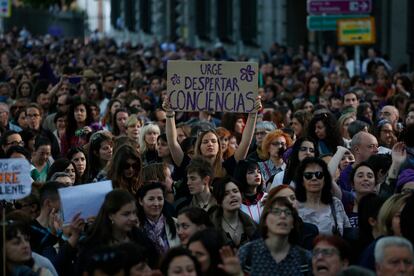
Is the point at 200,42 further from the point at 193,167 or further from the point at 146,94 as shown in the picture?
the point at 193,167

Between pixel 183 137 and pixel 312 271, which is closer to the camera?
pixel 312 271

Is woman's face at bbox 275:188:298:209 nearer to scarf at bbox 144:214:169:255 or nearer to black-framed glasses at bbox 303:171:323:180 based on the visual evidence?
black-framed glasses at bbox 303:171:323:180

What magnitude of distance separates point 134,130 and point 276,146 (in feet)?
8.83

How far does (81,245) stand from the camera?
10141 mm

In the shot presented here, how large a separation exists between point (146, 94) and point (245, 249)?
561 inches

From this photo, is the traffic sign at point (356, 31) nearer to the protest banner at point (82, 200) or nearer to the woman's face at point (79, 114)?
the woman's face at point (79, 114)

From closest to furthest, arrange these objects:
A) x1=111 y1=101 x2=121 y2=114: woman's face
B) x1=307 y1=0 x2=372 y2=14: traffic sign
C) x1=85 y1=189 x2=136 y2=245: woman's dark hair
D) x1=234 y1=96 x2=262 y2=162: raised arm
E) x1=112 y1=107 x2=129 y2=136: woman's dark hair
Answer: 1. x1=85 y1=189 x2=136 y2=245: woman's dark hair
2. x1=234 y1=96 x2=262 y2=162: raised arm
3. x1=112 y1=107 x2=129 y2=136: woman's dark hair
4. x1=111 y1=101 x2=121 y2=114: woman's face
5. x1=307 y1=0 x2=372 y2=14: traffic sign

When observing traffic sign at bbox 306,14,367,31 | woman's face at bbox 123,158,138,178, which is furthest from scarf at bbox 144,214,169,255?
traffic sign at bbox 306,14,367,31

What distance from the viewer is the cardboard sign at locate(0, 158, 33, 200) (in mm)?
10461

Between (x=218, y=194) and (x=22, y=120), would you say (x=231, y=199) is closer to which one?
(x=218, y=194)

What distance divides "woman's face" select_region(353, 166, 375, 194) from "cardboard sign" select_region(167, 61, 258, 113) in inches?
111

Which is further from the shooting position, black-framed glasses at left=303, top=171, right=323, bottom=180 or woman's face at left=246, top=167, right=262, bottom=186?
woman's face at left=246, top=167, right=262, bottom=186

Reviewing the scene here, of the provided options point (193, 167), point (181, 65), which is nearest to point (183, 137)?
point (181, 65)

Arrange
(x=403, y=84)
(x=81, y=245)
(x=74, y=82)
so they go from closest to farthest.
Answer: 1. (x=81, y=245)
2. (x=403, y=84)
3. (x=74, y=82)
